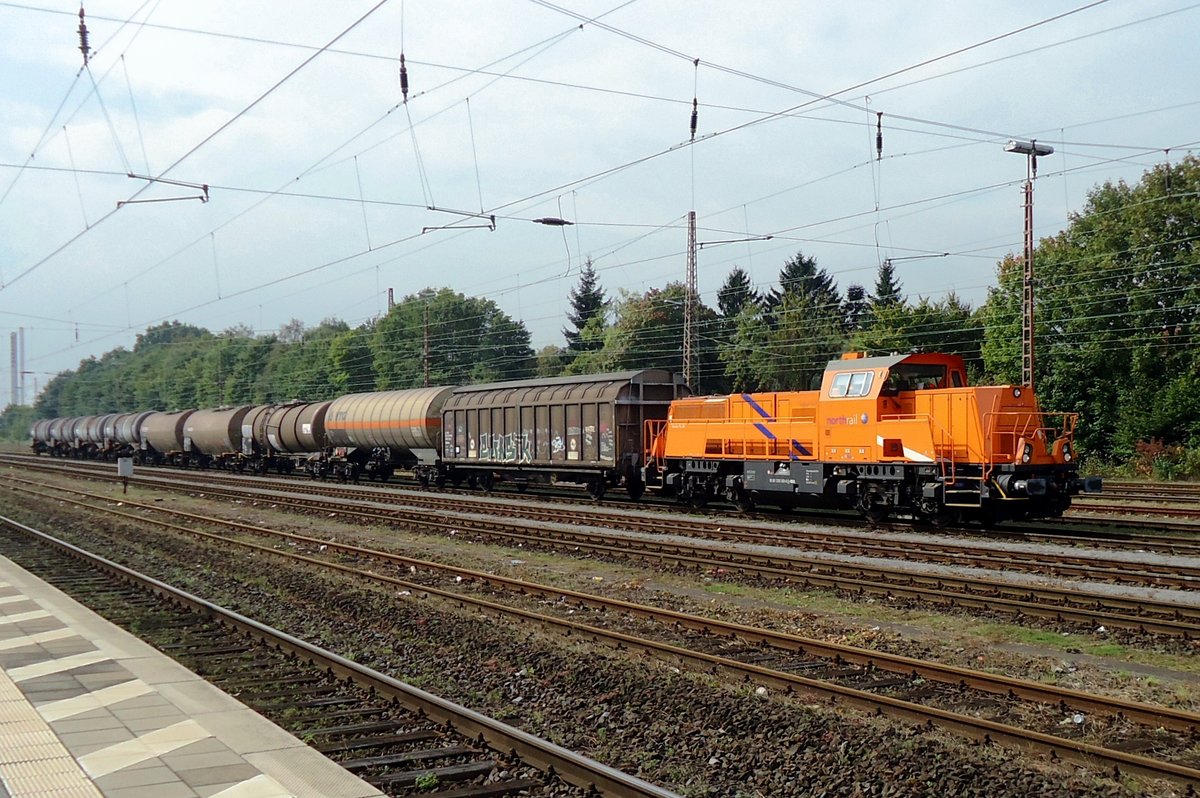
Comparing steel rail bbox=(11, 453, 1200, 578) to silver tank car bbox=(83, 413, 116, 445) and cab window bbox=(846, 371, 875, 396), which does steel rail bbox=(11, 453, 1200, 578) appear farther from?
silver tank car bbox=(83, 413, 116, 445)

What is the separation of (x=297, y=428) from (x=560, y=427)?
Answer: 62.9 ft

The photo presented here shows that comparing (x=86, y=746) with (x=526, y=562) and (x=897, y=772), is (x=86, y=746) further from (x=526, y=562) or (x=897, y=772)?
(x=526, y=562)

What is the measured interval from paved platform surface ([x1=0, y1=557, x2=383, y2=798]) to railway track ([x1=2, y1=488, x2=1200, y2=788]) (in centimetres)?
402

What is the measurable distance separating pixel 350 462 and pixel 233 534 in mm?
18247

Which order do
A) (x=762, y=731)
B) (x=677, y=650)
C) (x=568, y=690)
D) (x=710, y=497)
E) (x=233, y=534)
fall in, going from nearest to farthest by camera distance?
(x=762, y=731) → (x=568, y=690) → (x=677, y=650) → (x=233, y=534) → (x=710, y=497)

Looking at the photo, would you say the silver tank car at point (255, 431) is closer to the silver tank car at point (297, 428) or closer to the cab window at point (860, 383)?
the silver tank car at point (297, 428)

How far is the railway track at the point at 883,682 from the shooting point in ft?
23.0

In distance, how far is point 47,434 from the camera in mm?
81125

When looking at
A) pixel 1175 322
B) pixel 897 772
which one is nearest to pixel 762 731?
pixel 897 772

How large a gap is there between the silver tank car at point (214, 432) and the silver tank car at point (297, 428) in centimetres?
297

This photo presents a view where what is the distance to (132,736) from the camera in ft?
23.8

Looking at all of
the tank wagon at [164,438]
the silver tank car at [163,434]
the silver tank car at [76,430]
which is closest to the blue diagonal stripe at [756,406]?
the tank wagon at [164,438]

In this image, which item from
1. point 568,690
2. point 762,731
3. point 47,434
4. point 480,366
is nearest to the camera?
point 762,731

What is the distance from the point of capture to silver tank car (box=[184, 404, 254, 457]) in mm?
49688
